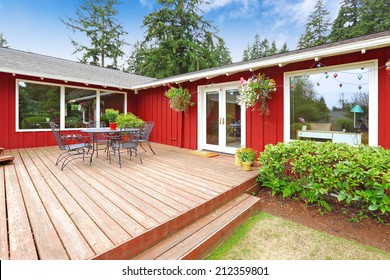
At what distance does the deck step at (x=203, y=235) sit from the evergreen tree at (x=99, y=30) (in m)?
19.0

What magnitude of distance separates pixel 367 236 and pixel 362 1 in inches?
841

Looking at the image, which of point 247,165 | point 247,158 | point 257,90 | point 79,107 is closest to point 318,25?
point 257,90

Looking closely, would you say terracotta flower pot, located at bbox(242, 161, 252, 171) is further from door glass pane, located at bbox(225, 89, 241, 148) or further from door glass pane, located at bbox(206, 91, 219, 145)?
door glass pane, located at bbox(206, 91, 219, 145)

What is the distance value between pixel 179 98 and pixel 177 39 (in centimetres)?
1199

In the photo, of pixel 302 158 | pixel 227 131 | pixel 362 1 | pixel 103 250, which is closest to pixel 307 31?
pixel 362 1

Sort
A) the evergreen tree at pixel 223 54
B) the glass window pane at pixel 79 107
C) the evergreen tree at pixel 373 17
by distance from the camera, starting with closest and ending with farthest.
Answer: the glass window pane at pixel 79 107 < the evergreen tree at pixel 373 17 < the evergreen tree at pixel 223 54

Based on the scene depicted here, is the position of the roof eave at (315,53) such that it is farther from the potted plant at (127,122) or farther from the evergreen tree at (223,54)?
the evergreen tree at (223,54)

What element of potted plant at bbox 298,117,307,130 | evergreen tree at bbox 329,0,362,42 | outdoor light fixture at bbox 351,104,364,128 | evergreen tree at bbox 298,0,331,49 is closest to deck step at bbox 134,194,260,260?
potted plant at bbox 298,117,307,130

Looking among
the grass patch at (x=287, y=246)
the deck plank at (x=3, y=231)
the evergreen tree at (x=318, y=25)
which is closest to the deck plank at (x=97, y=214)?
the deck plank at (x=3, y=231)

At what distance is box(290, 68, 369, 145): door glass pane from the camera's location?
3.31 metres

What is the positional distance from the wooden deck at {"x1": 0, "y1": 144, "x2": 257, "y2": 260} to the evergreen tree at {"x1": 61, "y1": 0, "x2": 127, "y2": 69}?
52.8 feet

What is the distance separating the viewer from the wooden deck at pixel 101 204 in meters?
1.57

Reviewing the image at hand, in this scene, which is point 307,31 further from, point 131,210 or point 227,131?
point 131,210

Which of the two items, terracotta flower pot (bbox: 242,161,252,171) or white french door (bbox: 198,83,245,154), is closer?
terracotta flower pot (bbox: 242,161,252,171)
